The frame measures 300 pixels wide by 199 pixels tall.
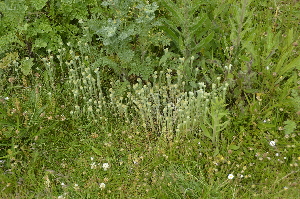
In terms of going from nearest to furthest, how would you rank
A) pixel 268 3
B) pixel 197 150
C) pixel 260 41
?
pixel 197 150 → pixel 260 41 → pixel 268 3

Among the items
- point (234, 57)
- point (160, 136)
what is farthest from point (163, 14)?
point (160, 136)

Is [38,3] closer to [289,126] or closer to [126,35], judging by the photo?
[126,35]

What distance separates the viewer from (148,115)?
10.9 ft

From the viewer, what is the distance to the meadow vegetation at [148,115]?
2.80 m

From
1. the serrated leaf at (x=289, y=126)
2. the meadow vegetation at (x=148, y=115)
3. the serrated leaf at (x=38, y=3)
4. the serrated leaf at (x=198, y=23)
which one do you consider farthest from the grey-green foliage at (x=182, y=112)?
the serrated leaf at (x=38, y=3)

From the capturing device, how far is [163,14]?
403cm

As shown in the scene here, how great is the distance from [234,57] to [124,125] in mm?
1416

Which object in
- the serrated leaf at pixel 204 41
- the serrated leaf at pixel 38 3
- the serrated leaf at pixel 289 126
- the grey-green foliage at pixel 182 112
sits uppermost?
the serrated leaf at pixel 38 3

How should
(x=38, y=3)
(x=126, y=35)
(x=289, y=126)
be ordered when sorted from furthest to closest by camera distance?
1. (x=38, y=3)
2. (x=126, y=35)
3. (x=289, y=126)

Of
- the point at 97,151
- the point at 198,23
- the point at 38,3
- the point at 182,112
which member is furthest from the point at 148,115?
the point at 38,3

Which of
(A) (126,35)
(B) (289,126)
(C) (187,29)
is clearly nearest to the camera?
(B) (289,126)

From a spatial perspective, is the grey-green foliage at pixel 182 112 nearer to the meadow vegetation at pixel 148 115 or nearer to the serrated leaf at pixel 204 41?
the meadow vegetation at pixel 148 115

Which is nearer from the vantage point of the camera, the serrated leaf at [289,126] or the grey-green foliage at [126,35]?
the serrated leaf at [289,126]

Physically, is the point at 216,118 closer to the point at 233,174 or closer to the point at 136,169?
the point at 233,174
